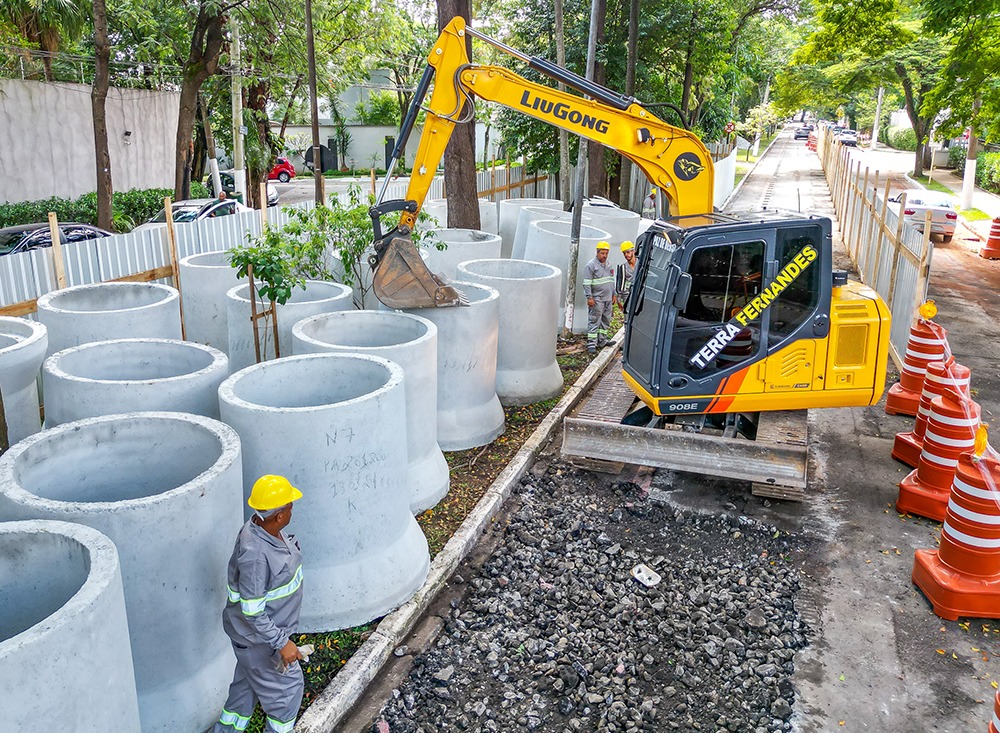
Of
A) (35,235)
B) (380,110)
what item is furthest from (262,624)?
(380,110)

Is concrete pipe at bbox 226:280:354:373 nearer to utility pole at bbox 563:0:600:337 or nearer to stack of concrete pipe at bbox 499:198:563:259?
utility pole at bbox 563:0:600:337

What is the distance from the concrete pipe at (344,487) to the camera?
5281 millimetres

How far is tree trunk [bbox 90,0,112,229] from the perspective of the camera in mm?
13469

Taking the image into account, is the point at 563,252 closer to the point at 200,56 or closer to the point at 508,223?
the point at 508,223

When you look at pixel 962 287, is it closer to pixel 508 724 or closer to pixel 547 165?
pixel 547 165

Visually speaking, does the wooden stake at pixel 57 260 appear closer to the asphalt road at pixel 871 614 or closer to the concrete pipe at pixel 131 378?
the concrete pipe at pixel 131 378

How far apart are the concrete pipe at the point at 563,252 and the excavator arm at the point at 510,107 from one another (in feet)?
12.2

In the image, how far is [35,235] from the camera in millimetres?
13039

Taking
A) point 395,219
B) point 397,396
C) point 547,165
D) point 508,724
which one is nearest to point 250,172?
point 547,165

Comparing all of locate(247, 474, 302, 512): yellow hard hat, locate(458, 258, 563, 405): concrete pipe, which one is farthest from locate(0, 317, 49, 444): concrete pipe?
locate(458, 258, 563, 405): concrete pipe

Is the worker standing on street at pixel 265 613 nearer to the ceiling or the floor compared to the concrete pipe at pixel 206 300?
nearer to the floor

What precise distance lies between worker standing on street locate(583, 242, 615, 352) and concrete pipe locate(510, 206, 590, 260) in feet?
5.08

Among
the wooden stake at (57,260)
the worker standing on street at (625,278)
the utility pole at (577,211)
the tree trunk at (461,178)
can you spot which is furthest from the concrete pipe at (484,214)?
the wooden stake at (57,260)

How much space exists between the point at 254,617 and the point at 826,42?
81.2 feet
